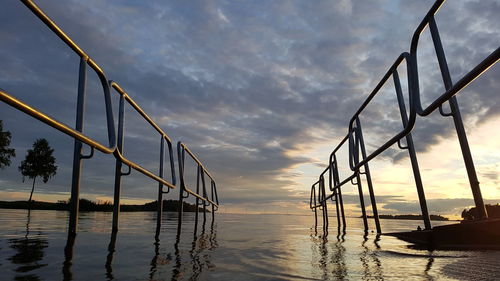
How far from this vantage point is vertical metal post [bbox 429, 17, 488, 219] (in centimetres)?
313

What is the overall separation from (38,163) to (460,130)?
143ft

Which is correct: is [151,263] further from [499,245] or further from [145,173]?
[499,245]

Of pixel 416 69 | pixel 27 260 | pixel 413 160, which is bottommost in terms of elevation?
pixel 27 260

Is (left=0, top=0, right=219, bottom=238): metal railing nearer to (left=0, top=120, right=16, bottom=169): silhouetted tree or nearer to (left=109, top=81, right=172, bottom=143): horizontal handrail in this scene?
(left=109, top=81, right=172, bottom=143): horizontal handrail

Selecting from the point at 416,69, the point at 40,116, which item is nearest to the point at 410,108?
the point at 416,69

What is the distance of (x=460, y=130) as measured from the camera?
328cm

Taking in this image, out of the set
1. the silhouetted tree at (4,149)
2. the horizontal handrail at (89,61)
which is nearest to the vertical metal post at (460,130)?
the horizontal handrail at (89,61)

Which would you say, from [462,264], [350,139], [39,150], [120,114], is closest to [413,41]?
[462,264]

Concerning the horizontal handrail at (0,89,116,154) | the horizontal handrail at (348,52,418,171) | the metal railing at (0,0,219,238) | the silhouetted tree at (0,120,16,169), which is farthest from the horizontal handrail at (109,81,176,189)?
the silhouetted tree at (0,120,16,169)

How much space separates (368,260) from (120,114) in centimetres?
305

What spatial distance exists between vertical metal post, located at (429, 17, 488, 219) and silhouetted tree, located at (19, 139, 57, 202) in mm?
43096

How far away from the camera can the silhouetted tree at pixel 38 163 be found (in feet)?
127

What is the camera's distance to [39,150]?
1542 inches

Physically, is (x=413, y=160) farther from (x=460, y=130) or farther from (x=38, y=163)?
(x=38, y=163)
